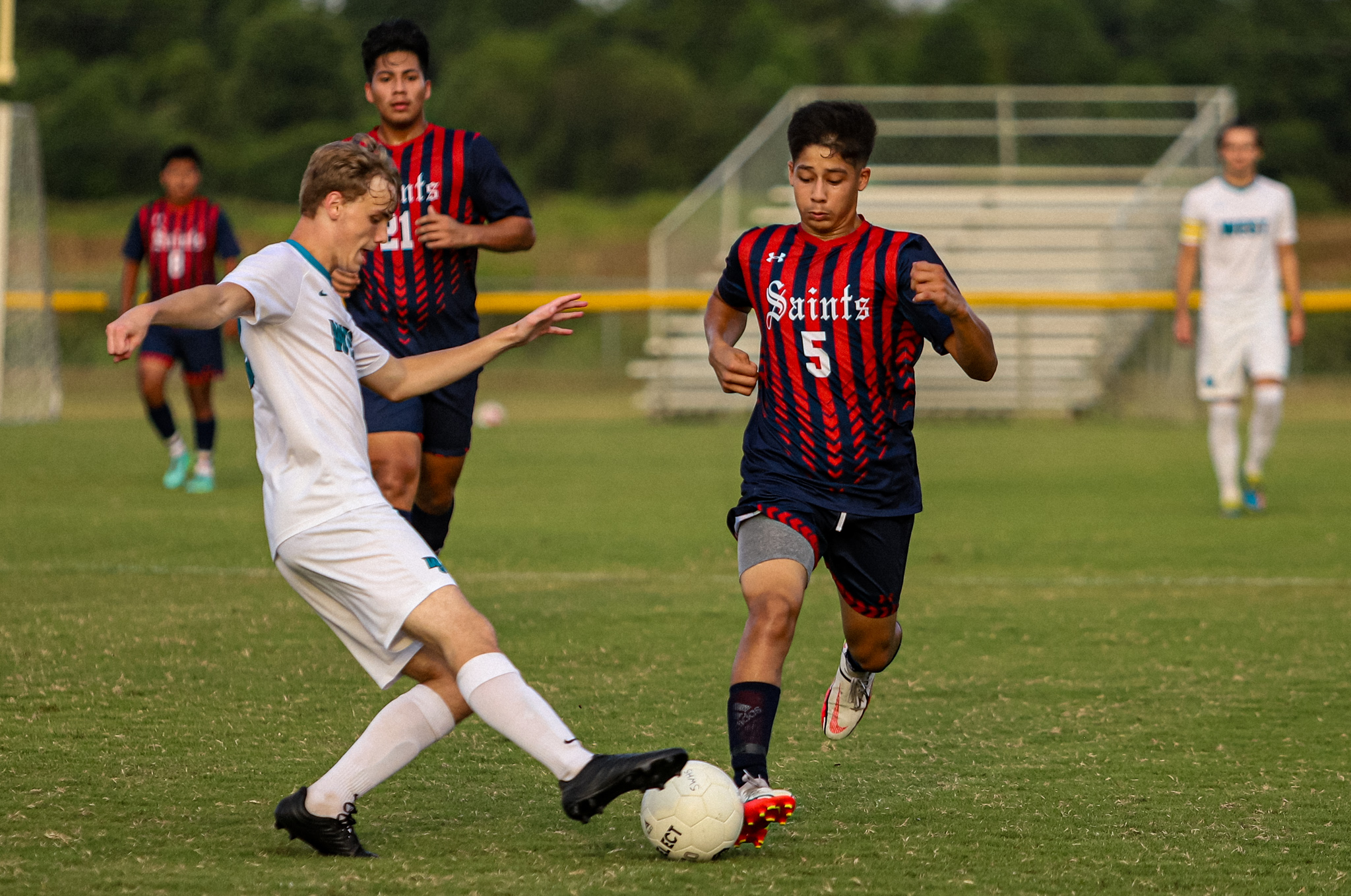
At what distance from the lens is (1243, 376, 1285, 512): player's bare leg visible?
10.5 metres

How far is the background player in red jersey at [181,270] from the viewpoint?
37.9ft

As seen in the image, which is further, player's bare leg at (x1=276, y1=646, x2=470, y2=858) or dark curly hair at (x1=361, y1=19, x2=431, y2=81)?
dark curly hair at (x1=361, y1=19, x2=431, y2=81)

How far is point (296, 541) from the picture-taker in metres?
3.58

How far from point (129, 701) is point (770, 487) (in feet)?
7.10

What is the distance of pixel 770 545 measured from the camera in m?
4.13

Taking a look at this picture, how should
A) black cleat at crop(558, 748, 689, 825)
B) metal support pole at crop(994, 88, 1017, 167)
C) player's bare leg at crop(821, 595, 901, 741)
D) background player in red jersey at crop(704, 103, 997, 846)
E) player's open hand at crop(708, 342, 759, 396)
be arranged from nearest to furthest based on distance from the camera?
1. black cleat at crop(558, 748, 689, 825)
2. player's open hand at crop(708, 342, 759, 396)
3. background player in red jersey at crop(704, 103, 997, 846)
4. player's bare leg at crop(821, 595, 901, 741)
5. metal support pole at crop(994, 88, 1017, 167)

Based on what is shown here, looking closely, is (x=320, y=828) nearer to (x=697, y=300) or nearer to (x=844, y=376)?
(x=844, y=376)

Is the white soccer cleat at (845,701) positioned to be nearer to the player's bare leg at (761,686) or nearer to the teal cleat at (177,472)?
the player's bare leg at (761,686)

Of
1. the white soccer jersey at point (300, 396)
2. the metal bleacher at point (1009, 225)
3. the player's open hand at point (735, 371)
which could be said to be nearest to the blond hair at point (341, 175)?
the white soccer jersey at point (300, 396)

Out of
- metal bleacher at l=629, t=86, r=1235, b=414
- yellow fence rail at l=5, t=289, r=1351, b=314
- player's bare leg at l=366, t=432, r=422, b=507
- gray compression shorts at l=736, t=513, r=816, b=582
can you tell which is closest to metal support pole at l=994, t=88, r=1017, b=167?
metal bleacher at l=629, t=86, r=1235, b=414

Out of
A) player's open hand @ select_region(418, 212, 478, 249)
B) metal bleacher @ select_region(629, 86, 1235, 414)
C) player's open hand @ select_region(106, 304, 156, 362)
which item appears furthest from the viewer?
metal bleacher @ select_region(629, 86, 1235, 414)

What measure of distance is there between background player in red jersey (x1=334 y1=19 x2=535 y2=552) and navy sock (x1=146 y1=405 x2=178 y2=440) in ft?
19.4

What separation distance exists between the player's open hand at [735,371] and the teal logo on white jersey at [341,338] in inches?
34.1

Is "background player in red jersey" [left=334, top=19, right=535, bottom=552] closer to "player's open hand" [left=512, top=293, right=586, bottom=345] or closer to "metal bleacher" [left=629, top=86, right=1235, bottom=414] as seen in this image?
"player's open hand" [left=512, top=293, right=586, bottom=345]
